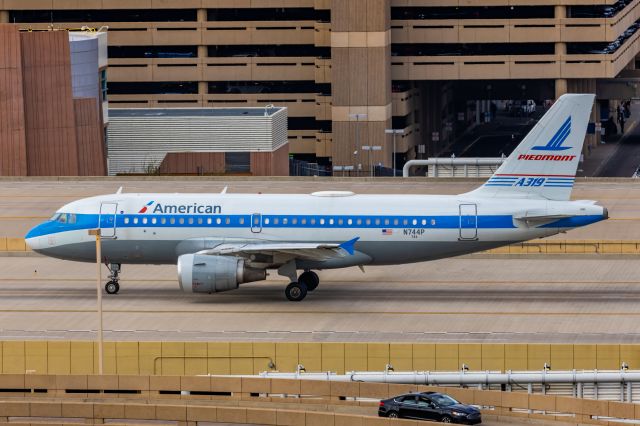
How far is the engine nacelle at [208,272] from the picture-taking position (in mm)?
72938

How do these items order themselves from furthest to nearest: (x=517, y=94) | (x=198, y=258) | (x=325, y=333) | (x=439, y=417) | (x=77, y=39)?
Answer: (x=517, y=94), (x=77, y=39), (x=198, y=258), (x=325, y=333), (x=439, y=417)

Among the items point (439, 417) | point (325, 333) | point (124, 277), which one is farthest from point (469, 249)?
point (439, 417)

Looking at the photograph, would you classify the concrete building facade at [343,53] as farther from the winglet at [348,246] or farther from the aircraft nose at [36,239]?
the winglet at [348,246]

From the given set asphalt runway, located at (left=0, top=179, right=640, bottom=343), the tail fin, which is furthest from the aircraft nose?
the tail fin

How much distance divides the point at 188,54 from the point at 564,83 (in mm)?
40432

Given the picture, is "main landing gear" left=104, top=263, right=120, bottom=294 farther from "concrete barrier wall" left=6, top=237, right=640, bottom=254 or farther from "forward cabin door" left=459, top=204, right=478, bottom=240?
"forward cabin door" left=459, top=204, right=478, bottom=240

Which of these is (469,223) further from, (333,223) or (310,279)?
(310,279)

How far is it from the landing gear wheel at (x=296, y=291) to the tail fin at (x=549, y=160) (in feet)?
28.9

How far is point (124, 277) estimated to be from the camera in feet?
267

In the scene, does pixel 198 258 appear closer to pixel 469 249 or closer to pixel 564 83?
pixel 469 249

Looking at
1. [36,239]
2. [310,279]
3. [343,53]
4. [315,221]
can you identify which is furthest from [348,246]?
[343,53]

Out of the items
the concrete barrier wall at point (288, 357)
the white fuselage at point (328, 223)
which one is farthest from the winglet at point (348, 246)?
the concrete barrier wall at point (288, 357)

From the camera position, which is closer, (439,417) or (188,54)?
(439,417)

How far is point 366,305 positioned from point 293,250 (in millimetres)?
4374
